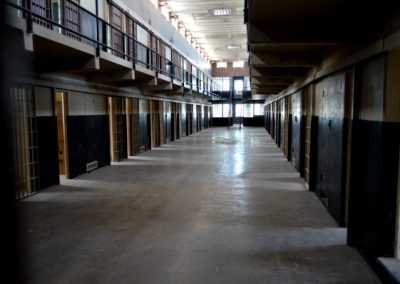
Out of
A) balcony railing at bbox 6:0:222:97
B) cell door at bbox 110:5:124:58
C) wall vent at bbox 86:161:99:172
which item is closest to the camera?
balcony railing at bbox 6:0:222:97

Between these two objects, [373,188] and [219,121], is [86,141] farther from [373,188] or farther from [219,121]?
[219,121]

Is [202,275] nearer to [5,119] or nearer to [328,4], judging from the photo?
[5,119]

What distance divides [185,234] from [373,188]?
230 centimetres

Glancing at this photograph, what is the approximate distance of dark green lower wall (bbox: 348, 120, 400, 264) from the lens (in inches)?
122

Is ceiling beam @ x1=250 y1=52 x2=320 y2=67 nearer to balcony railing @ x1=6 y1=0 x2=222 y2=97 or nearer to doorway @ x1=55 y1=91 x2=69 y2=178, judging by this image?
balcony railing @ x1=6 y1=0 x2=222 y2=97

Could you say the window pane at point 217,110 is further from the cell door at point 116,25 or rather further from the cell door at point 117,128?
the cell door at point 116,25

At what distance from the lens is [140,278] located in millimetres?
3301

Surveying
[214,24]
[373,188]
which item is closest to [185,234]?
[373,188]

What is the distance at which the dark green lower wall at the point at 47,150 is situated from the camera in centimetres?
709

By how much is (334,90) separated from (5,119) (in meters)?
4.91

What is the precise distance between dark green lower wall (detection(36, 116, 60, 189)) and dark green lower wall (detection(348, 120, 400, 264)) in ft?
19.3

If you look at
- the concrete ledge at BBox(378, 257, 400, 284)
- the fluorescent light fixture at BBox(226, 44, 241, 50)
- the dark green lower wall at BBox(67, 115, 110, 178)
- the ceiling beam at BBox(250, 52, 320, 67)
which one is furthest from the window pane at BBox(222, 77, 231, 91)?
the concrete ledge at BBox(378, 257, 400, 284)

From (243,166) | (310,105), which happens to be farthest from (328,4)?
(243,166)

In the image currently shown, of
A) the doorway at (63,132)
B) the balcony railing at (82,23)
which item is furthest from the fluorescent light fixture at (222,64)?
the doorway at (63,132)
